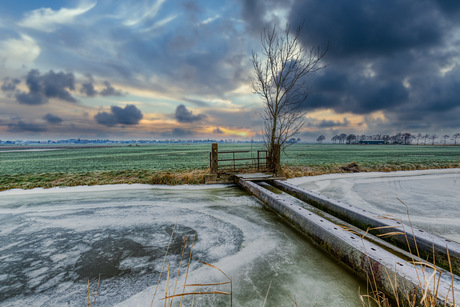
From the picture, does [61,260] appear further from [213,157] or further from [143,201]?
[213,157]

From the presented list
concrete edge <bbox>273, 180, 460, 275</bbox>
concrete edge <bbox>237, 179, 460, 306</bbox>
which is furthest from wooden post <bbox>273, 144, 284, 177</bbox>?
concrete edge <bbox>237, 179, 460, 306</bbox>

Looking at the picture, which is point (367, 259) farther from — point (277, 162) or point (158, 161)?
point (158, 161)

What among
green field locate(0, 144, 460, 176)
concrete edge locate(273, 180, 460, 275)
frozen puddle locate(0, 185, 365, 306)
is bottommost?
green field locate(0, 144, 460, 176)

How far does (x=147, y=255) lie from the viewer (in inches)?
126

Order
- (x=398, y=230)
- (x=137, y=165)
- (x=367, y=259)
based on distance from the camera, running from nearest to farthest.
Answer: (x=367, y=259), (x=398, y=230), (x=137, y=165)

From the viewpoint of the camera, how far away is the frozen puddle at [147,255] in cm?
234

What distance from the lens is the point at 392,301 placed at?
2.18 meters

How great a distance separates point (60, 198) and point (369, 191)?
1154 centimetres

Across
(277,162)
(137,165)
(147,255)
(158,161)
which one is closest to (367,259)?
(147,255)

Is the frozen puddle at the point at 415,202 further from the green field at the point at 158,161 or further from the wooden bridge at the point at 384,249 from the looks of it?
the green field at the point at 158,161

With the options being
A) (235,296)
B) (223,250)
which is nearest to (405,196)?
(223,250)

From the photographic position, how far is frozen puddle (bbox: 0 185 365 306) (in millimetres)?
2338

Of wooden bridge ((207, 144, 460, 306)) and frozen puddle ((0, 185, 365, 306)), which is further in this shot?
frozen puddle ((0, 185, 365, 306))

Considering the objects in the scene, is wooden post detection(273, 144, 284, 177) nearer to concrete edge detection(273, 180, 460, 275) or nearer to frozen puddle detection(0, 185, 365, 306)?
concrete edge detection(273, 180, 460, 275)
